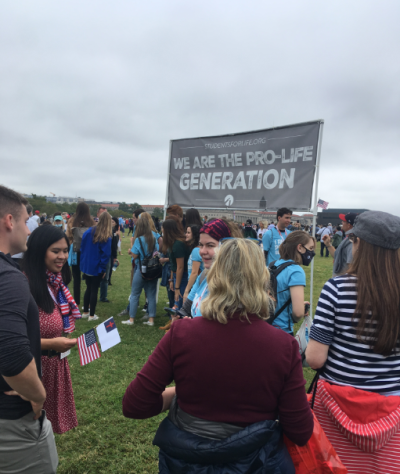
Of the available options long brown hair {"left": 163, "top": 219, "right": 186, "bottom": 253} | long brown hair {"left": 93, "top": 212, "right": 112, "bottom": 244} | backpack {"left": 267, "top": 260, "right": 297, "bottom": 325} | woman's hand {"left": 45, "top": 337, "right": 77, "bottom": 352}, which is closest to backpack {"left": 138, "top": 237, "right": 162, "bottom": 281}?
long brown hair {"left": 163, "top": 219, "right": 186, "bottom": 253}

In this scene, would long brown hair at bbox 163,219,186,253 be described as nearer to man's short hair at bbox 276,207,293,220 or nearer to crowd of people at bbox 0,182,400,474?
man's short hair at bbox 276,207,293,220

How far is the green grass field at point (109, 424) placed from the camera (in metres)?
2.76

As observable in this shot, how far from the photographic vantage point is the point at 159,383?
134 cm

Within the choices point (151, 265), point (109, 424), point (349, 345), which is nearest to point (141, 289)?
point (151, 265)

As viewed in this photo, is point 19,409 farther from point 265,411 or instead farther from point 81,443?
point 81,443

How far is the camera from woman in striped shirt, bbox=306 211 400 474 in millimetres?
1592

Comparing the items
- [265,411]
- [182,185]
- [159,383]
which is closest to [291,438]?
[265,411]

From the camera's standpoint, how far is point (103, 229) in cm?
600

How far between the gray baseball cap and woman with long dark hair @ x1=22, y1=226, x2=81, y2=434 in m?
1.92

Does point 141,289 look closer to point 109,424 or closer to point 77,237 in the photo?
point 77,237

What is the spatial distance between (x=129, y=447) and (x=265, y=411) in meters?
2.21

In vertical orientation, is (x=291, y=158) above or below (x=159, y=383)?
above

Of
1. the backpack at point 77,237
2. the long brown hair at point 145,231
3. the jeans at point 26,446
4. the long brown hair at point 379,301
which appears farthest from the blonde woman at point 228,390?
the backpack at point 77,237

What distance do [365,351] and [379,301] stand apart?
283 millimetres
